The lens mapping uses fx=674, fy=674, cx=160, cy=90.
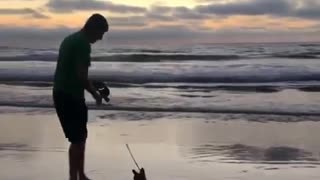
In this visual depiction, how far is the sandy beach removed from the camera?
7.68 meters

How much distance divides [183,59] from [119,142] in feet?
86.3

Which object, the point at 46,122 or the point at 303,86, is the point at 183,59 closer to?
the point at 303,86

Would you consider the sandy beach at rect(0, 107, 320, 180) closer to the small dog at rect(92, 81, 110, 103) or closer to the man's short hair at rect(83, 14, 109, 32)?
the small dog at rect(92, 81, 110, 103)

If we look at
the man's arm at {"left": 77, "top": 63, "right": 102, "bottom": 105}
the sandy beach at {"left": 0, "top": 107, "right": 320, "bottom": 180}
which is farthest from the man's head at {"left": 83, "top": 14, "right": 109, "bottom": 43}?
the sandy beach at {"left": 0, "top": 107, "right": 320, "bottom": 180}

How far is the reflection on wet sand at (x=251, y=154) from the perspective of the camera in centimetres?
846

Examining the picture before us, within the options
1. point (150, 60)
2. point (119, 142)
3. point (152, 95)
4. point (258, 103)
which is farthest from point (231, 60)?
point (119, 142)

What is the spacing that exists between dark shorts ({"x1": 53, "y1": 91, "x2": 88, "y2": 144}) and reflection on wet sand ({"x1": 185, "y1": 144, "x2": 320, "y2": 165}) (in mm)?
2565

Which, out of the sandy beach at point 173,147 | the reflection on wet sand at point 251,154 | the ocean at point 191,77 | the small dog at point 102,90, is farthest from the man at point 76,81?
the ocean at point 191,77

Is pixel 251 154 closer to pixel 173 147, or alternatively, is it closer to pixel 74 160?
pixel 173 147

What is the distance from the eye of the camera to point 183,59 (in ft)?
118

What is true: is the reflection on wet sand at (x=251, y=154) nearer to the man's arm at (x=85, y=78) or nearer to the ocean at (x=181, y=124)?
the ocean at (x=181, y=124)

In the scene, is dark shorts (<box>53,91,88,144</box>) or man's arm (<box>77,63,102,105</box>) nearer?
man's arm (<box>77,63,102,105</box>)

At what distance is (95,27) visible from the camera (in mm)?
6141

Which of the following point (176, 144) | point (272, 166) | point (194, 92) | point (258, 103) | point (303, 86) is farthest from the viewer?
point (303, 86)
